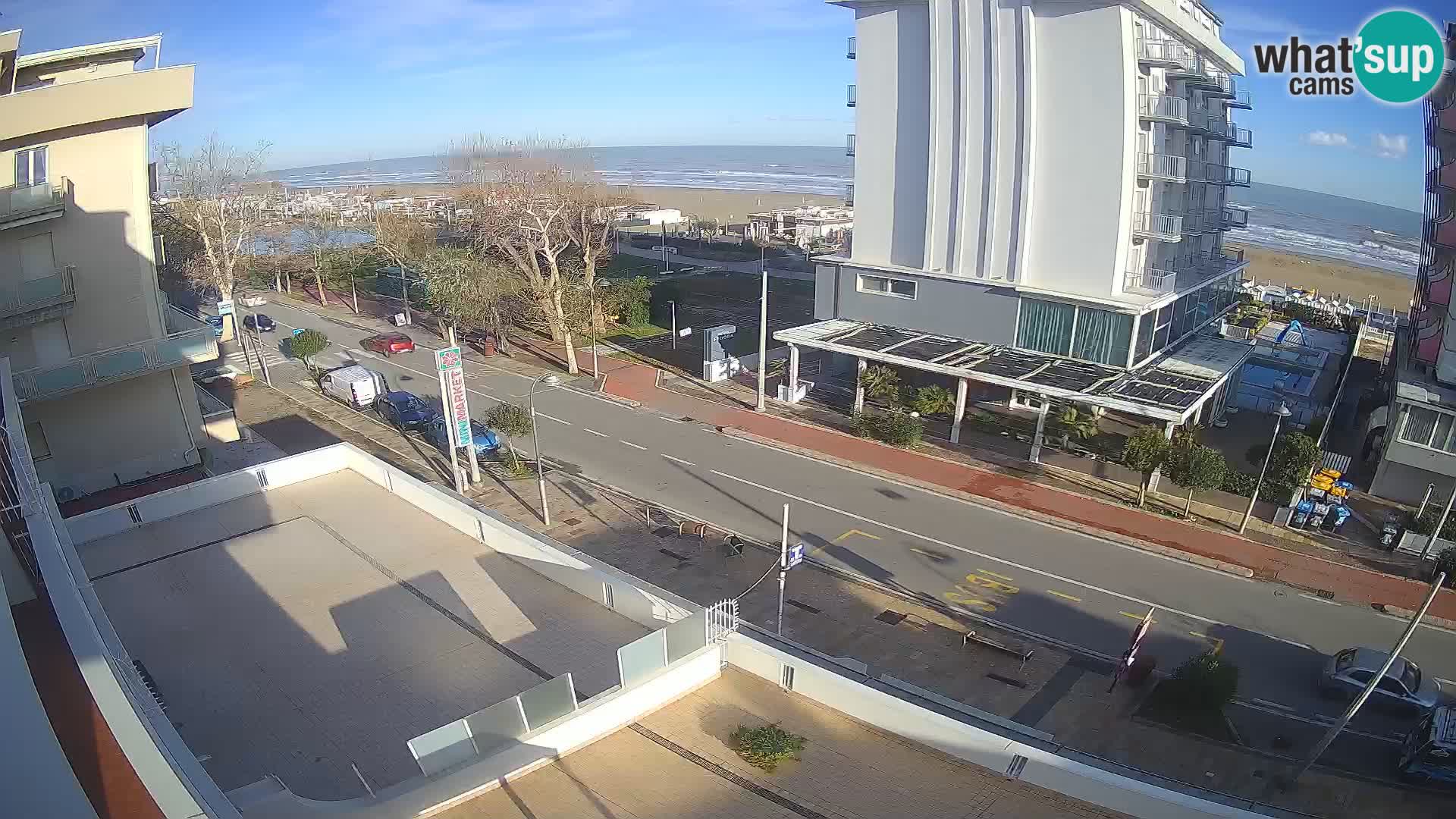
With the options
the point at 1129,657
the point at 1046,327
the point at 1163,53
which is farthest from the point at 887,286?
the point at 1129,657

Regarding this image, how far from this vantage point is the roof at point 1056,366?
25500 mm

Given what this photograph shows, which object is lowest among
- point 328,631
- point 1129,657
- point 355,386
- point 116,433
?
point 1129,657

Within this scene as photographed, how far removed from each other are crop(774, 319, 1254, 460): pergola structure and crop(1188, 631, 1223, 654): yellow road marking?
7.49 m

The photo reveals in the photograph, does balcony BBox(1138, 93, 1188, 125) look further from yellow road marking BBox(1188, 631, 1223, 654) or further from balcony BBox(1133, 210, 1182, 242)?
yellow road marking BBox(1188, 631, 1223, 654)

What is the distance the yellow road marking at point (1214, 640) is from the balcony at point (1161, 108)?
17.4 m

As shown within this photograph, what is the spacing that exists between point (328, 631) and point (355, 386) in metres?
23.8

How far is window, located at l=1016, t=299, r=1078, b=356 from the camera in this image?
28.4m

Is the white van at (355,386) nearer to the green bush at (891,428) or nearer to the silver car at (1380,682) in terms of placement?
the green bush at (891,428)

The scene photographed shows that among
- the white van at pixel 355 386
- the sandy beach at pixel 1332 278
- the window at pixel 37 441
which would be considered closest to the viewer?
the window at pixel 37 441

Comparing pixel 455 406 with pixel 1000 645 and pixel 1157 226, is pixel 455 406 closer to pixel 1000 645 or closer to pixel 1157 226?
pixel 1000 645

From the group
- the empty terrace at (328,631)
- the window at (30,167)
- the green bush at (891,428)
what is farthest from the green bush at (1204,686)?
the window at (30,167)

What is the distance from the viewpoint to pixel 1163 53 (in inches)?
1101

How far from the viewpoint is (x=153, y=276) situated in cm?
2403

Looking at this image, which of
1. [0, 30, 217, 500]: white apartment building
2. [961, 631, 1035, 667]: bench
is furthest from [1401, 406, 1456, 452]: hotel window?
[0, 30, 217, 500]: white apartment building
